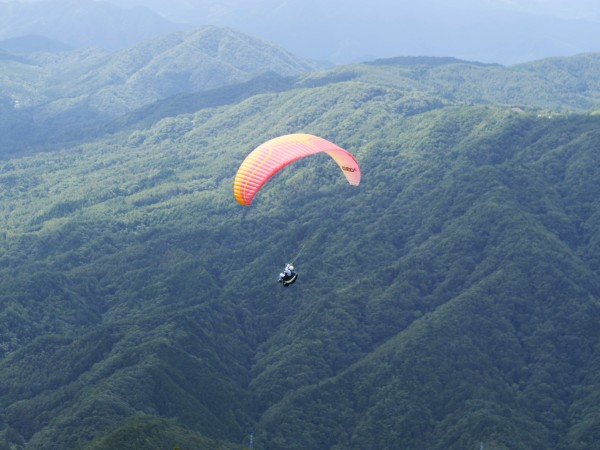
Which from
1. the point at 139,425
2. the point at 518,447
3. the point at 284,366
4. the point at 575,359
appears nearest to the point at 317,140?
the point at 139,425

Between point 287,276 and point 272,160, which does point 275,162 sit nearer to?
point 272,160

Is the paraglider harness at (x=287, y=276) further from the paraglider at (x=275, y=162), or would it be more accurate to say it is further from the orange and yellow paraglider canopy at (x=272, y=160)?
the orange and yellow paraglider canopy at (x=272, y=160)

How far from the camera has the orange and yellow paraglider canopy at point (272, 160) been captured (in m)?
102

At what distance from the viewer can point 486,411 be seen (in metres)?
160

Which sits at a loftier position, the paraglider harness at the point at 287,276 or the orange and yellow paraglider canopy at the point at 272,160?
the orange and yellow paraglider canopy at the point at 272,160

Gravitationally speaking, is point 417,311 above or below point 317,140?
below

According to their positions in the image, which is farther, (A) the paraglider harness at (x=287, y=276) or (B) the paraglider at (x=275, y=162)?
(A) the paraglider harness at (x=287, y=276)

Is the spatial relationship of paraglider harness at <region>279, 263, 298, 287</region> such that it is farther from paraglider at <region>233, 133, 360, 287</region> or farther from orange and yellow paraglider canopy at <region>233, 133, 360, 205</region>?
orange and yellow paraglider canopy at <region>233, 133, 360, 205</region>

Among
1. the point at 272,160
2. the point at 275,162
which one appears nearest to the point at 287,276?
the point at 275,162

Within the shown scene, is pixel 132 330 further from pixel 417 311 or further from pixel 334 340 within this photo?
pixel 417 311

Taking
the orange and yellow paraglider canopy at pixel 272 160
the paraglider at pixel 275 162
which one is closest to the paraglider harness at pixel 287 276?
the paraglider at pixel 275 162

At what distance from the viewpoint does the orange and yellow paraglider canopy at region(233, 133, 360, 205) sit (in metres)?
102

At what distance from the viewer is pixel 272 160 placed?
104500mm

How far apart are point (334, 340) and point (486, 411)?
3626cm
